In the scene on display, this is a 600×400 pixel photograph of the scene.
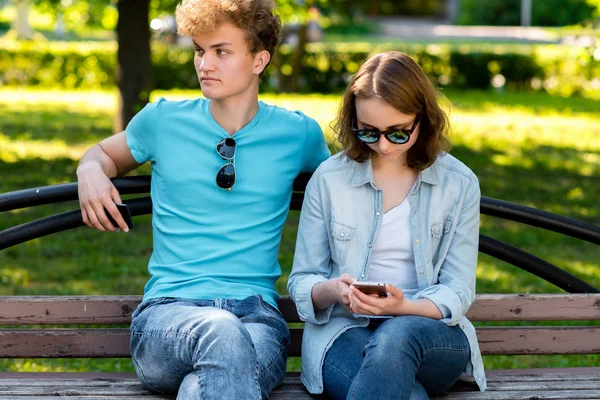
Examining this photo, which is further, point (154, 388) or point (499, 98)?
point (499, 98)

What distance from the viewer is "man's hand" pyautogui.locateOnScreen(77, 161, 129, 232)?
132 inches

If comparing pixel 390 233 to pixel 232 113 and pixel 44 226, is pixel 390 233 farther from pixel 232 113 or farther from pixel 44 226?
pixel 44 226

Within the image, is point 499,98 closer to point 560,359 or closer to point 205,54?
point 560,359

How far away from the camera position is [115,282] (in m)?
6.94

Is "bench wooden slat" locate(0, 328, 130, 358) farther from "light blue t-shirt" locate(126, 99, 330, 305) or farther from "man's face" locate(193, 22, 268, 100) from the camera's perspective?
"man's face" locate(193, 22, 268, 100)

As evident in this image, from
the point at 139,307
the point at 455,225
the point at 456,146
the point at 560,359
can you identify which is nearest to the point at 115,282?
the point at 560,359

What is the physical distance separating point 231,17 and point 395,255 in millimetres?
969

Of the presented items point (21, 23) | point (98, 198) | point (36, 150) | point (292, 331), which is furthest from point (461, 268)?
point (21, 23)

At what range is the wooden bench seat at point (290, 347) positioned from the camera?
330cm

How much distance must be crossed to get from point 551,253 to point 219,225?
5201 mm

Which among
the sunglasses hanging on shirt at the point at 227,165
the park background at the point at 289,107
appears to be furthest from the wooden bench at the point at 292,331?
the park background at the point at 289,107

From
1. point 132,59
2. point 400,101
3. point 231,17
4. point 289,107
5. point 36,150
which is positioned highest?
point 231,17

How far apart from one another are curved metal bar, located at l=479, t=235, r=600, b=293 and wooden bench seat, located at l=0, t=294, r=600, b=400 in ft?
0.61

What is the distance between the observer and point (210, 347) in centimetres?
297
